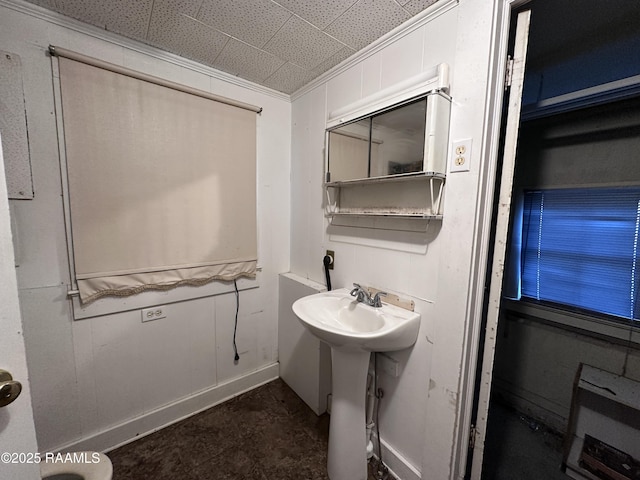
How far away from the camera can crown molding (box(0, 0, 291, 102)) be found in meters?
1.17

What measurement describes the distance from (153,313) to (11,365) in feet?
3.73

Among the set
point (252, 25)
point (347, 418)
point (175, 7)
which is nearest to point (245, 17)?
point (252, 25)

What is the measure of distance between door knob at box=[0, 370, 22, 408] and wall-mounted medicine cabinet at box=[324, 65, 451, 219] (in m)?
1.26

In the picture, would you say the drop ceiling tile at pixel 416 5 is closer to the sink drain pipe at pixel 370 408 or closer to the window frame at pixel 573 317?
the window frame at pixel 573 317

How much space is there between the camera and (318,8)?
1157 millimetres

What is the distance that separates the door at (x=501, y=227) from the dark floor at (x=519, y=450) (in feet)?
1.69

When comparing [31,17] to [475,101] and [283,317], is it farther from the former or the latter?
[283,317]

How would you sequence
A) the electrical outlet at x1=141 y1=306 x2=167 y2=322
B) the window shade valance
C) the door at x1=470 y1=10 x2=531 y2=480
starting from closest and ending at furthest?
the door at x1=470 y1=10 x2=531 y2=480 → the window shade valance → the electrical outlet at x1=141 y1=306 x2=167 y2=322

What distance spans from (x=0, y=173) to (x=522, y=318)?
8.42 ft

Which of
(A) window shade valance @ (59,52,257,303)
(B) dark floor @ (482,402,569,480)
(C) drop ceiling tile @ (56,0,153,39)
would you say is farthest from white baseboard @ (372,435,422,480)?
(C) drop ceiling tile @ (56,0,153,39)

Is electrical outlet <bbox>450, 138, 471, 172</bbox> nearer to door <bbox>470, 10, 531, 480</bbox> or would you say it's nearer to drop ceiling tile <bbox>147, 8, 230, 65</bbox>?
door <bbox>470, 10, 531, 480</bbox>

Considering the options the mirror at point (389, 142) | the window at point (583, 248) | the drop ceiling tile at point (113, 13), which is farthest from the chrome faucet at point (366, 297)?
the drop ceiling tile at point (113, 13)

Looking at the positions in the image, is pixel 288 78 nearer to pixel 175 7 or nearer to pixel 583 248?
pixel 175 7

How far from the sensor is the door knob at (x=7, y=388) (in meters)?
0.50
